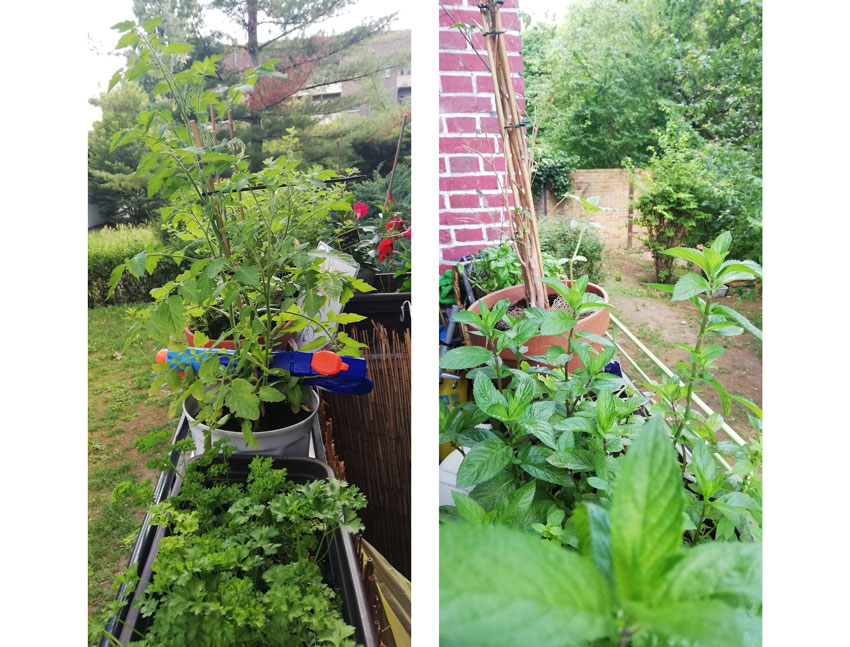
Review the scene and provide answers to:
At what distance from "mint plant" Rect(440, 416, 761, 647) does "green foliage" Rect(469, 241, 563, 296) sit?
3.47 feet

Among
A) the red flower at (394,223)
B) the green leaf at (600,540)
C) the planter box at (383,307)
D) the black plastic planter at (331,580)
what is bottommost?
the black plastic planter at (331,580)

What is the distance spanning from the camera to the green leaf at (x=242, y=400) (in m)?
0.68

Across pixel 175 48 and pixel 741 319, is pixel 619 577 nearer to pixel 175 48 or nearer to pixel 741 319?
pixel 741 319

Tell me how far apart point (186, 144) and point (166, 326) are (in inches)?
9.5

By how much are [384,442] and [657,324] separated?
1.15 meters

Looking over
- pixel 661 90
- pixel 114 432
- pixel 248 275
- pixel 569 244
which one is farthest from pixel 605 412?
pixel 661 90

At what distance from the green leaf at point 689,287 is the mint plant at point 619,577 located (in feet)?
1.11

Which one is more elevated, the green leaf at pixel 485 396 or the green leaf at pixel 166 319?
the green leaf at pixel 166 319

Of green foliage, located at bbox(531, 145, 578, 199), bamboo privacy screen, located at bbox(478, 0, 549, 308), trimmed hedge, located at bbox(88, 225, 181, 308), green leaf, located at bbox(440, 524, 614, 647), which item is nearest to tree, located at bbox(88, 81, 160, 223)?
trimmed hedge, located at bbox(88, 225, 181, 308)

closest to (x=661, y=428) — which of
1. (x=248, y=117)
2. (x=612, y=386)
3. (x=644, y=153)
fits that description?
(x=612, y=386)

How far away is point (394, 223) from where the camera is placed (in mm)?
966

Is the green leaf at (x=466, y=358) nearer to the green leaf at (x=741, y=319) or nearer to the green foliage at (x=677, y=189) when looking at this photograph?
the green leaf at (x=741, y=319)

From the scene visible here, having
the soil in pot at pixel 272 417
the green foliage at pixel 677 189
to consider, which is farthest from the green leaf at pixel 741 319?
the green foliage at pixel 677 189

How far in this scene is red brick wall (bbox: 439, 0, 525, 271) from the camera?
119 cm
